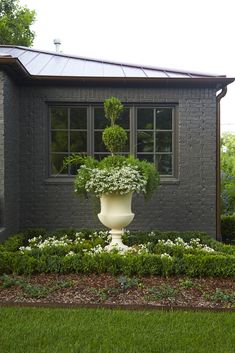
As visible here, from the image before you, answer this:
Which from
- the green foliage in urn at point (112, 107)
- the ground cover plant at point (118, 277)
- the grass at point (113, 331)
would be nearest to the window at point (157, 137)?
the green foliage in urn at point (112, 107)

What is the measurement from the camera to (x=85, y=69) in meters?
9.98

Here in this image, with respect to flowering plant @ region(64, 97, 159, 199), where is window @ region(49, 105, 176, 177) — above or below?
above

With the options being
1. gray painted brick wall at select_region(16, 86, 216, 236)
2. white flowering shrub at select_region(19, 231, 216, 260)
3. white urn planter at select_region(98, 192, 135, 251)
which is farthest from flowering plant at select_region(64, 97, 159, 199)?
gray painted brick wall at select_region(16, 86, 216, 236)

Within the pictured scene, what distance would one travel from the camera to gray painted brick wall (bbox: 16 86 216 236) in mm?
9406

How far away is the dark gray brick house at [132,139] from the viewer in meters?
9.40

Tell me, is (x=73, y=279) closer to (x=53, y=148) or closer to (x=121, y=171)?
(x=121, y=171)

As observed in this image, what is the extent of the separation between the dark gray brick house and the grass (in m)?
4.43

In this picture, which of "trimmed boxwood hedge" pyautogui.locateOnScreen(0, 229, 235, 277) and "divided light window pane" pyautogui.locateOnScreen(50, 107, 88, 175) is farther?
"divided light window pane" pyautogui.locateOnScreen(50, 107, 88, 175)

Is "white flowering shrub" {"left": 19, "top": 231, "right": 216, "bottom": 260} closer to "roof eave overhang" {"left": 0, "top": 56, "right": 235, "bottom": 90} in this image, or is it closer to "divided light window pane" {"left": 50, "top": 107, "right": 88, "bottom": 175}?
"divided light window pane" {"left": 50, "top": 107, "right": 88, "bottom": 175}

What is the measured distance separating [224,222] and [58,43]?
653cm

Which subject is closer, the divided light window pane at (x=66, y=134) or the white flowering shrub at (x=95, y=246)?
the white flowering shrub at (x=95, y=246)

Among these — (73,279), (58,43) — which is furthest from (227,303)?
(58,43)

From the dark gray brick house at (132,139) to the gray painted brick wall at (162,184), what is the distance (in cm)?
2

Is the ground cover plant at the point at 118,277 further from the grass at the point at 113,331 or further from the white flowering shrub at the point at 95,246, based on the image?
the grass at the point at 113,331
